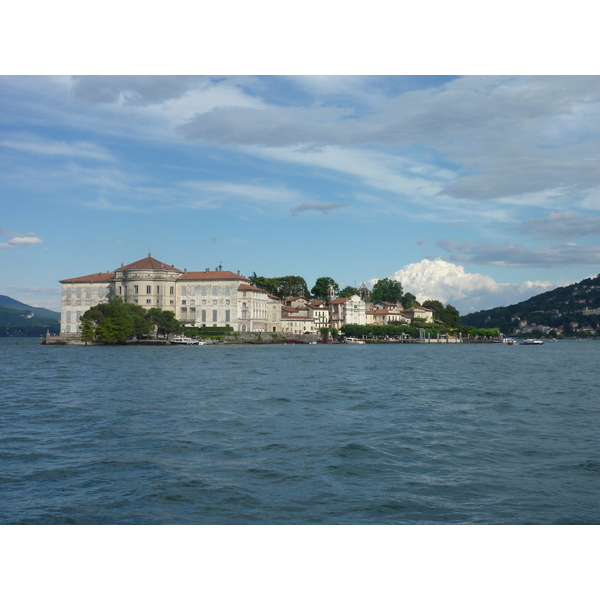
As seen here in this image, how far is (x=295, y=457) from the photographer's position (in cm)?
915

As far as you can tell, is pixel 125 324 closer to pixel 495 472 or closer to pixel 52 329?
pixel 495 472

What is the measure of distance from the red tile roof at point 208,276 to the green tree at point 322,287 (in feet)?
139

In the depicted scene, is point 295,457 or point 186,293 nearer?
point 295,457

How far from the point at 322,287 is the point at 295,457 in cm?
11047

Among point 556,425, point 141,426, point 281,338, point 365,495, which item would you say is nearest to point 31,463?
point 141,426

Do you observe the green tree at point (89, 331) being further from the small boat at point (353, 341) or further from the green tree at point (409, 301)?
the green tree at point (409, 301)

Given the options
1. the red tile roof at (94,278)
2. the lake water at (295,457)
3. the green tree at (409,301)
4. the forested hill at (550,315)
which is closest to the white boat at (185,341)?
the red tile roof at (94,278)

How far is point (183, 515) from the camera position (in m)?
6.29

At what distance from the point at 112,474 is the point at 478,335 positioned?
12301 centimetres

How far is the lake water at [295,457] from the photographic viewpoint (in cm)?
648

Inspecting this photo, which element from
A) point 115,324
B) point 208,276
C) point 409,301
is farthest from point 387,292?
point 115,324

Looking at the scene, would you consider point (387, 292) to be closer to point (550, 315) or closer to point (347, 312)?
point (347, 312)

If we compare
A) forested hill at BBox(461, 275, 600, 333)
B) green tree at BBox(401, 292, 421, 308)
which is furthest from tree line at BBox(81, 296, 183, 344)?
forested hill at BBox(461, 275, 600, 333)

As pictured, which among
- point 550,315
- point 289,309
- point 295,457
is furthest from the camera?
point 550,315
